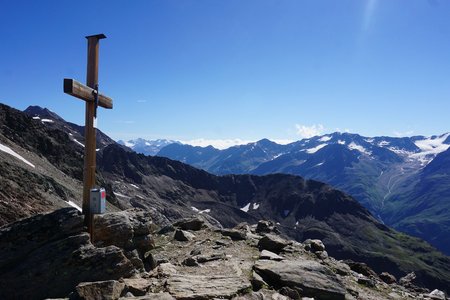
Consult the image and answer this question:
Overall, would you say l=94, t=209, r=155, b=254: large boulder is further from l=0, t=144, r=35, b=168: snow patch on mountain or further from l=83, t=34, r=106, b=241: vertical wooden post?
l=0, t=144, r=35, b=168: snow patch on mountain

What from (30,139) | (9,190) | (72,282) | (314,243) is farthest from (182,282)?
(30,139)

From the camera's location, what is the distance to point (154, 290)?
43.0 feet

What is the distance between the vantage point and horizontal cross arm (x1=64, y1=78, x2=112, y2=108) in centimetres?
1331

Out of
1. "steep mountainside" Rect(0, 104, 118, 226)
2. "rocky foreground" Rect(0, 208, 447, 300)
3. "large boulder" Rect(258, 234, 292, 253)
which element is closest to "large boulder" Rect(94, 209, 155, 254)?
"rocky foreground" Rect(0, 208, 447, 300)

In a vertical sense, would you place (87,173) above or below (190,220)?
above

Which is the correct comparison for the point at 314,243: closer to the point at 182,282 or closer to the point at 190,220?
the point at 190,220

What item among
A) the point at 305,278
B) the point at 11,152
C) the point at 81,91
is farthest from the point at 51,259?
the point at 11,152

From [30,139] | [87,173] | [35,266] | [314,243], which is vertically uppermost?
[30,139]

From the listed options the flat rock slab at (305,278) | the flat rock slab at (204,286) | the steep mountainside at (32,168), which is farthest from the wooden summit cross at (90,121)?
the steep mountainside at (32,168)

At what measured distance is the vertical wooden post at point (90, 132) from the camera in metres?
14.7

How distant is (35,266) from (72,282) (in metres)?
1.44

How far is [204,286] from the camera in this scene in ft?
45.6

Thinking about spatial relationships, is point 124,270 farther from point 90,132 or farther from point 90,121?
point 90,121

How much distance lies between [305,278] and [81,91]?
1135cm
